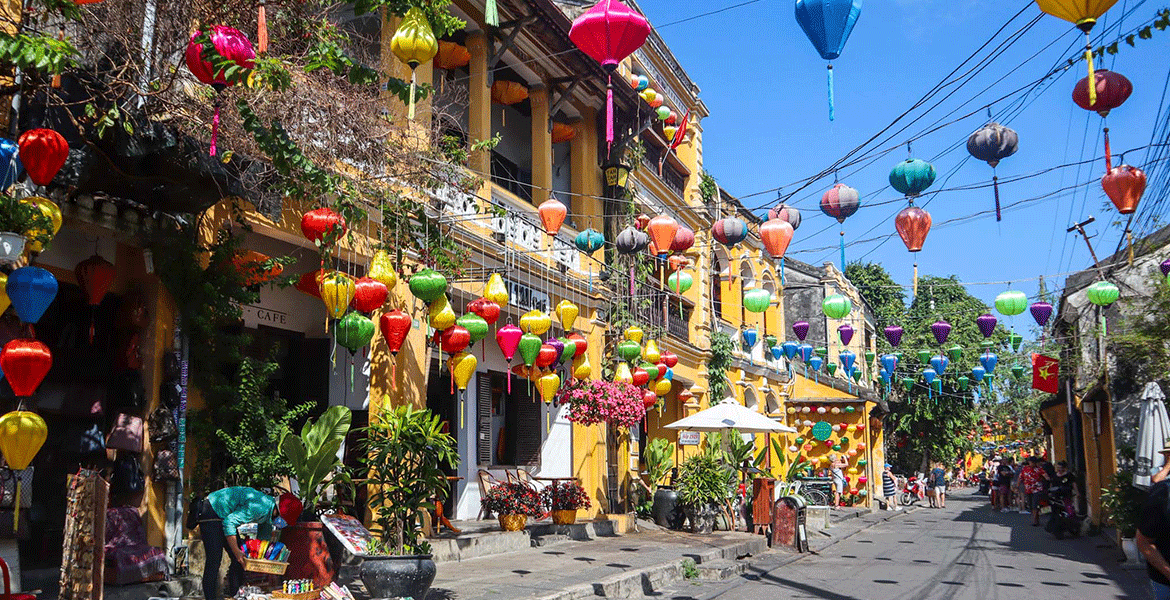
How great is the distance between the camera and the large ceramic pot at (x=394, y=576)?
28.3 ft

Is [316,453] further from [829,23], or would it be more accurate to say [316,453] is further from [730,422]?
[730,422]

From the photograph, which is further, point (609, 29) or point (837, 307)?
point (837, 307)

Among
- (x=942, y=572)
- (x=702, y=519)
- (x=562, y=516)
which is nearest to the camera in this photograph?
(x=942, y=572)

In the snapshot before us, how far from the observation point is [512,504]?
14.5 m

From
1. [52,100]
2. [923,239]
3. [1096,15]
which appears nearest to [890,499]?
[923,239]

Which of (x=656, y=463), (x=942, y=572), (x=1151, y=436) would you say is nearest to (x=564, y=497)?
(x=656, y=463)

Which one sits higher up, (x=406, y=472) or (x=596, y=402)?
(x=596, y=402)

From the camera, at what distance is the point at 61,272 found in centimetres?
939

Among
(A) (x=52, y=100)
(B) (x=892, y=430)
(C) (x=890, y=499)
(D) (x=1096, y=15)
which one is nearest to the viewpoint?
(D) (x=1096, y=15)

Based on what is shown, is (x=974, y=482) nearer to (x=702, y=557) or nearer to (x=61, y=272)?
(x=702, y=557)

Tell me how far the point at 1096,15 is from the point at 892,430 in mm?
38737

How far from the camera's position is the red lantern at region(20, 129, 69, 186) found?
6.95 metres

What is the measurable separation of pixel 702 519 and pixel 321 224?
454 inches

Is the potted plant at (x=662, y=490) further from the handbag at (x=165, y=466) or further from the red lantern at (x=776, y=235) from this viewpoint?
the handbag at (x=165, y=466)
